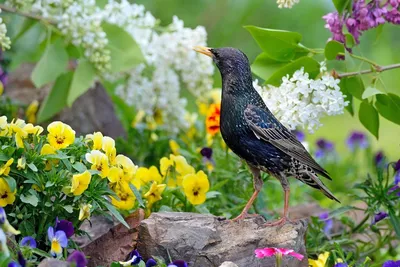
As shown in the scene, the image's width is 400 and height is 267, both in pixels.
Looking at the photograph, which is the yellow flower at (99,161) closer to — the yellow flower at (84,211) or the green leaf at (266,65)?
the yellow flower at (84,211)

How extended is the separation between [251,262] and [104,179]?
0.57m

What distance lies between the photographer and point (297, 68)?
10.0ft

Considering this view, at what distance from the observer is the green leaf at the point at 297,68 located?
303 cm

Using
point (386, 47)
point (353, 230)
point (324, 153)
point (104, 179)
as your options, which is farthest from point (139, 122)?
point (386, 47)

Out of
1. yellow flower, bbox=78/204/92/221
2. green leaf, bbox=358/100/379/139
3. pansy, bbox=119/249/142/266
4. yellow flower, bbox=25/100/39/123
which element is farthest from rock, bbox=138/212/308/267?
yellow flower, bbox=25/100/39/123

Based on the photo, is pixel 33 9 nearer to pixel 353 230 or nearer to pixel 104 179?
pixel 104 179

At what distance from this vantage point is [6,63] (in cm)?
426

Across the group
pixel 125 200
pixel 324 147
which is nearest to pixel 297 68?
pixel 125 200

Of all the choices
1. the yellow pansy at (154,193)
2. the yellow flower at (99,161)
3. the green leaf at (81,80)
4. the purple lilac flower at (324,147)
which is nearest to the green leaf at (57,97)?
the green leaf at (81,80)

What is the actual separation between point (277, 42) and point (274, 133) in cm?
47

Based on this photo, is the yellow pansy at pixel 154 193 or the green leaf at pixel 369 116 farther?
the green leaf at pixel 369 116

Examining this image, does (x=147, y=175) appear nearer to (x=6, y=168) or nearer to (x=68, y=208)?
(x=68, y=208)

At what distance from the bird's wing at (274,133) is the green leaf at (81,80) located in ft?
3.94

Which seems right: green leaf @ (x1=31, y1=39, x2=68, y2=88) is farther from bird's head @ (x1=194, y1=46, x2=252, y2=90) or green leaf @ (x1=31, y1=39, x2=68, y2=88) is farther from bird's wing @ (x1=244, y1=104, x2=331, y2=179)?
bird's wing @ (x1=244, y1=104, x2=331, y2=179)
